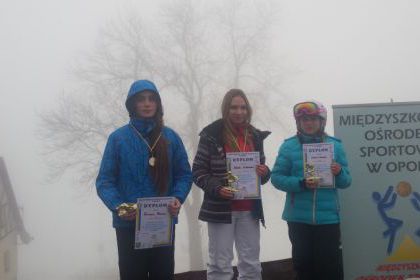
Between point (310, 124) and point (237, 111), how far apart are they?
1.95 ft

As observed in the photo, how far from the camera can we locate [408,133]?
3.76 meters

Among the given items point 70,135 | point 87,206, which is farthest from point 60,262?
point 70,135

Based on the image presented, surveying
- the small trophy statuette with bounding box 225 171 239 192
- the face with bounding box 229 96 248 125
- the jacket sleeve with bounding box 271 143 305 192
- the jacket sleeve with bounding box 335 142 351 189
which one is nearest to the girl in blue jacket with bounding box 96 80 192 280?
the small trophy statuette with bounding box 225 171 239 192

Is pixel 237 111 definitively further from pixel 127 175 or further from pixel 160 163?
pixel 127 175

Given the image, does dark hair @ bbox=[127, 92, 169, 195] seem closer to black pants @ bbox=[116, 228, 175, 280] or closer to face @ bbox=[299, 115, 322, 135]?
black pants @ bbox=[116, 228, 175, 280]

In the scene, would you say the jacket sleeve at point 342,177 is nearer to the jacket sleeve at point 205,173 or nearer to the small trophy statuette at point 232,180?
the small trophy statuette at point 232,180

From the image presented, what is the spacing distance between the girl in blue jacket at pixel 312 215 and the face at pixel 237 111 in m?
0.45

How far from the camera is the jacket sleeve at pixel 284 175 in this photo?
314 centimetres

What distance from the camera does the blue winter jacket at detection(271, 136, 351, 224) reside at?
315cm

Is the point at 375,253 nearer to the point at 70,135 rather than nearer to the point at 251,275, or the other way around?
the point at 251,275

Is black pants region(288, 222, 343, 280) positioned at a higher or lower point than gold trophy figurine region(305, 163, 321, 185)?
lower

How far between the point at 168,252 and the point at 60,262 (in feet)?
64.6

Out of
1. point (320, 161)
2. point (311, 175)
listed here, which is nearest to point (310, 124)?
point (320, 161)

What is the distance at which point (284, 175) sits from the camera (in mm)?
3285
